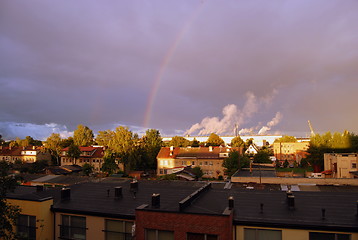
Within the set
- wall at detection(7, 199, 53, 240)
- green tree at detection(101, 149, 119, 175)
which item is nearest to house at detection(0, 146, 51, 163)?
green tree at detection(101, 149, 119, 175)

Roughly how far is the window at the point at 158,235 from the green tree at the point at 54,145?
3358 inches

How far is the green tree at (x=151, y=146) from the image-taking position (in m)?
72.9

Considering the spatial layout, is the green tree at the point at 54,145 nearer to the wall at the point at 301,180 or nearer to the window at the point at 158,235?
the wall at the point at 301,180

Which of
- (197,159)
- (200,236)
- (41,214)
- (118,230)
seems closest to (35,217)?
(41,214)

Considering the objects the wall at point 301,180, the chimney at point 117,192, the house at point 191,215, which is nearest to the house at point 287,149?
the wall at point 301,180

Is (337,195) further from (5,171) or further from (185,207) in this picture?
(5,171)

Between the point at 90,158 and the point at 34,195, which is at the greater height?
the point at 34,195

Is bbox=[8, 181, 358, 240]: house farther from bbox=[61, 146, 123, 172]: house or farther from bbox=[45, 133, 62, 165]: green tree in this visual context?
bbox=[45, 133, 62, 165]: green tree

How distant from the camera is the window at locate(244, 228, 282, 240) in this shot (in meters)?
10.8

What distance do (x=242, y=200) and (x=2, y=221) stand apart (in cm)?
1048

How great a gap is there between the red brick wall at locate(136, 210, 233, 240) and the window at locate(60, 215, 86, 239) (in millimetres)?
3777

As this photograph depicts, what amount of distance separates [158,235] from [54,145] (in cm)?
8756

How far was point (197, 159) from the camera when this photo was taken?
64.1 meters

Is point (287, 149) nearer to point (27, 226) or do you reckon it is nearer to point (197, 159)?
point (197, 159)
